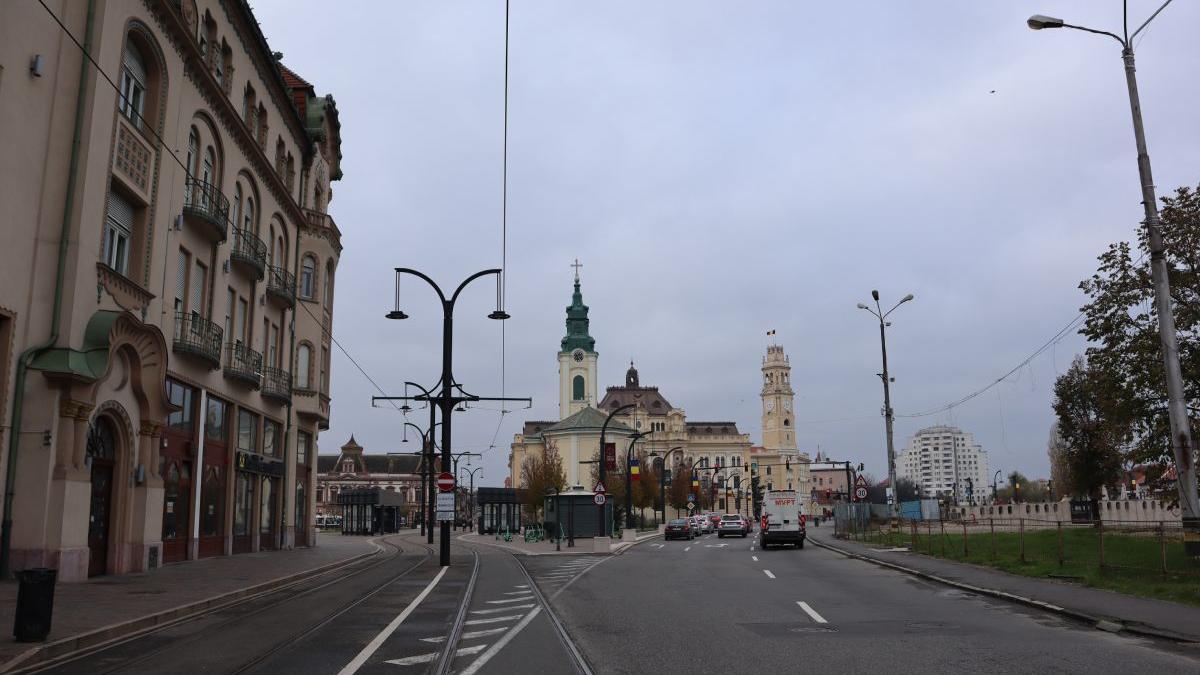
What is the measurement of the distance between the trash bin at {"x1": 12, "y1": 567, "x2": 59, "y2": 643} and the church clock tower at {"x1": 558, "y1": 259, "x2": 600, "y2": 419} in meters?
133

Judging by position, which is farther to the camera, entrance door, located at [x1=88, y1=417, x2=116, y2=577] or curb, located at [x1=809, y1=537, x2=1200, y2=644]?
entrance door, located at [x1=88, y1=417, x2=116, y2=577]

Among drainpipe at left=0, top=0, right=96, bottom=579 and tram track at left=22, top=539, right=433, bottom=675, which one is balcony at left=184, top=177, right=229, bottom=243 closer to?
drainpipe at left=0, top=0, right=96, bottom=579

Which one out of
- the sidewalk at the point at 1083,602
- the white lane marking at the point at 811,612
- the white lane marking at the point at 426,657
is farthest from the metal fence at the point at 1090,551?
the white lane marking at the point at 426,657

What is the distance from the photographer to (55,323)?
745 inches

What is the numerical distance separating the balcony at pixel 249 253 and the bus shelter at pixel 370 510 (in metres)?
42.0

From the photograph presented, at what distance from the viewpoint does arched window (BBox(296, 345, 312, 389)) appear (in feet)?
130

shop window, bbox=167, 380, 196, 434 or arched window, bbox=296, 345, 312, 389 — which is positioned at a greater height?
arched window, bbox=296, 345, 312, 389

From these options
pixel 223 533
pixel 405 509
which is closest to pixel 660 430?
pixel 405 509

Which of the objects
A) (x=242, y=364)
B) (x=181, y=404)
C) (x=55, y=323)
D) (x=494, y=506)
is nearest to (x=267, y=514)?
(x=242, y=364)

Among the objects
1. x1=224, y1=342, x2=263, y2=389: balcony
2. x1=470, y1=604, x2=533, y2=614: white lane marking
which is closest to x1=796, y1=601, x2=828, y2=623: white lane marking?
A: x1=470, y1=604, x2=533, y2=614: white lane marking

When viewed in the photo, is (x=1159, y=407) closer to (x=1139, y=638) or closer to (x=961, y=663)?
(x=1139, y=638)

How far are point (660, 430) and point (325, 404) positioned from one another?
113255 millimetres

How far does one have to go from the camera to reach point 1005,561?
24016 millimetres

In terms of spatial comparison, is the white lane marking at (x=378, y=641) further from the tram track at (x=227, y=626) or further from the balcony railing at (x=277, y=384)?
the balcony railing at (x=277, y=384)
